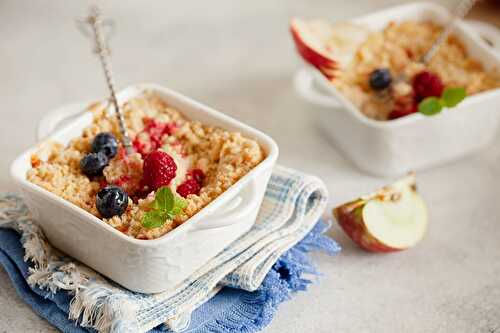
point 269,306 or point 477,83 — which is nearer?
point 269,306

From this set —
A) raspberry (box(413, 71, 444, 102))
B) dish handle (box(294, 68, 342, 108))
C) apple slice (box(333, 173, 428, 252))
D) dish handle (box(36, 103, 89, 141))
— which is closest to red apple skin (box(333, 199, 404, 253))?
apple slice (box(333, 173, 428, 252))

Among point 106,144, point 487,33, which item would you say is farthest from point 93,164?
point 487,33

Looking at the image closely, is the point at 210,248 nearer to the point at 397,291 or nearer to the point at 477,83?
the point at 397,291

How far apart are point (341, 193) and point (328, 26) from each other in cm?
68

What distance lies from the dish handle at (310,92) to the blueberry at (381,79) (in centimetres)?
16

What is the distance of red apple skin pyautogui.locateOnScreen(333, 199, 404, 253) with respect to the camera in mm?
2164

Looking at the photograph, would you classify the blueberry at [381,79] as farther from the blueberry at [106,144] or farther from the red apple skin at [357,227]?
the blueberry at [106,144]

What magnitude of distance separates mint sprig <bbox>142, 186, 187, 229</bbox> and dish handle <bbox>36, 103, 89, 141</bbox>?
54 centimetres

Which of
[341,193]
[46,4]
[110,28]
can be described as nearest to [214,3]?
[110,28]

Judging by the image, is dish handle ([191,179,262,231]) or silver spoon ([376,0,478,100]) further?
silver spoon ([376,0,478,100])

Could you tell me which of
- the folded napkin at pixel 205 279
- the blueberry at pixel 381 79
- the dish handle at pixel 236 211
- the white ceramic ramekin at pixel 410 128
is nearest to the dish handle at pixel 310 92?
the white ceramic ramekin at pixel 410 128

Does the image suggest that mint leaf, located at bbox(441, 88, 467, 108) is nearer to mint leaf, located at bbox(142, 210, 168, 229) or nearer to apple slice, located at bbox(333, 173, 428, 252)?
apple slice, located at bbox(333, 173, 428, 252)

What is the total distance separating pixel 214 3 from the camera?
11.1 ft

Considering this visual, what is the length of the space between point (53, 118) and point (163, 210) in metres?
0.68
